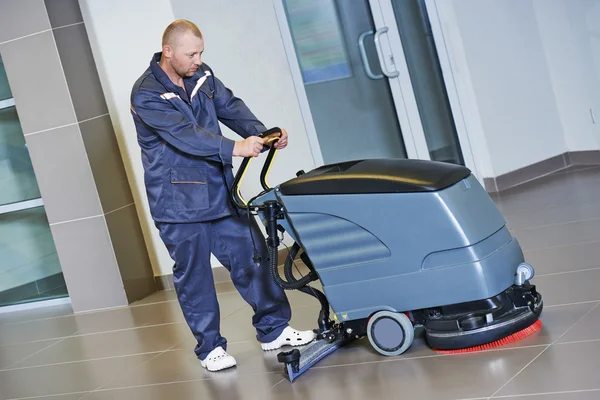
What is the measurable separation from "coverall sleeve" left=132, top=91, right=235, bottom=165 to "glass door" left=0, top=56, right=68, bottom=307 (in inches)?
109

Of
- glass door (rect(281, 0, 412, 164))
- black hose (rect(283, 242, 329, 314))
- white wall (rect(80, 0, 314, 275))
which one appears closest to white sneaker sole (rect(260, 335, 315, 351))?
black hose (rect(283, 242, 329, 314))

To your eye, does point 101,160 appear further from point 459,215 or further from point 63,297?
point 459,215

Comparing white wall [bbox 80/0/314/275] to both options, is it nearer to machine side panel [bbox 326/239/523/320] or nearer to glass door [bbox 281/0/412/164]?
glass door [bbox 281/0/412/164]

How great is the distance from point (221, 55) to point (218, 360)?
2.26m

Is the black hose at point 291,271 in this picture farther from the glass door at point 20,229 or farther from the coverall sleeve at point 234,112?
the glass door at point 20,229

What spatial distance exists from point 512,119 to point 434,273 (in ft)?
11.2

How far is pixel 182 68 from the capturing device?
3.36 meters

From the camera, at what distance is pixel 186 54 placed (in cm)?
332

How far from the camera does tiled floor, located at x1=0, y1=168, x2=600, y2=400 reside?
271 centimetres

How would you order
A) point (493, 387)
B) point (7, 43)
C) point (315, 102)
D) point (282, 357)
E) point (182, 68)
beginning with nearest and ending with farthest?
point (493, 387)
point (282, 357)
point (182, 68)
point (7, 43)
point (315, 102)

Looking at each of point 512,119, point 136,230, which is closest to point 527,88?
point 512,119

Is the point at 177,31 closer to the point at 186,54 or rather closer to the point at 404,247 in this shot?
the point at 186,54

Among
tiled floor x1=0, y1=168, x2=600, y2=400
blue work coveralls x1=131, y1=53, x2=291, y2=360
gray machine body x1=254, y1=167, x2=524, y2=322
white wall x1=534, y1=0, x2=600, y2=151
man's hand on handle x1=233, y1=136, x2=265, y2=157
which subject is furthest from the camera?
white wall x1=534, y1=0, x2=600, y2=151

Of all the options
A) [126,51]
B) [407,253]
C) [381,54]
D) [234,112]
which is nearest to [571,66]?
[381,54]
